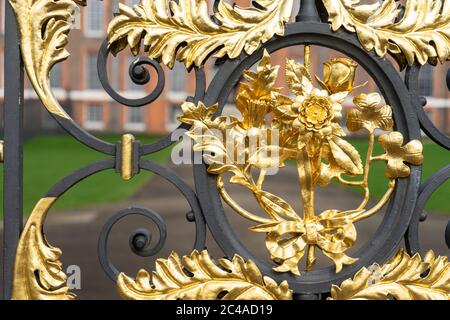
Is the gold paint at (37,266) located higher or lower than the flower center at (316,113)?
lower

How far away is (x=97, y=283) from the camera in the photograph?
5289 millimetres

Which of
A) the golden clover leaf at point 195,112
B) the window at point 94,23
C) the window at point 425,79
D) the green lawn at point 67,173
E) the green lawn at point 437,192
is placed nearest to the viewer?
the golden clover leaf at point 195,112

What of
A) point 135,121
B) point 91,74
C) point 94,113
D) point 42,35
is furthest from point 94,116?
point 42,35

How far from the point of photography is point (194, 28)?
1776 millimetres

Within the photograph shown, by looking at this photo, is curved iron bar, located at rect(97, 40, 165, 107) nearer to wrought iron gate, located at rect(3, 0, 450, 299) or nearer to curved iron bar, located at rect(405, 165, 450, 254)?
wrought iron gate, located at rect(3, 0, 450, 299)

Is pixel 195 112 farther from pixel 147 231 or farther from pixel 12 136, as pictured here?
pixel 12 136

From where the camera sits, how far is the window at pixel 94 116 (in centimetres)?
2805

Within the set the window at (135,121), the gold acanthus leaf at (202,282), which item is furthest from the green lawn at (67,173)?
the window at (135,121)

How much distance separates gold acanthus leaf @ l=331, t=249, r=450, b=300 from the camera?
182 centimetres

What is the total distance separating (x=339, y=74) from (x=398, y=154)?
294mm

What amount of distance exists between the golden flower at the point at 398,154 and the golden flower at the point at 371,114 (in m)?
0.04

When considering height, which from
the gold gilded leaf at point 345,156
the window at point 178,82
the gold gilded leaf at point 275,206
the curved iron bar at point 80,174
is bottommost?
the gold gilded leaf at point 275,206

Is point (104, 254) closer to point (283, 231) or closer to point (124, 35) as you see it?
point (283, 231)

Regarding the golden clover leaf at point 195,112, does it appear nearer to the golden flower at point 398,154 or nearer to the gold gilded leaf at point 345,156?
the gold gilded leaf at point 345,156
